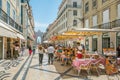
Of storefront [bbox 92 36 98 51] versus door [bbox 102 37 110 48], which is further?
storefront [bbox 92 36 98 51]

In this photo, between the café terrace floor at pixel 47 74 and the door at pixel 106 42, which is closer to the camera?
the café terrace floor at pixel 47 74

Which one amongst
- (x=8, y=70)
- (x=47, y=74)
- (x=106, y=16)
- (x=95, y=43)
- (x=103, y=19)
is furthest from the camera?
(x=95, y=43)

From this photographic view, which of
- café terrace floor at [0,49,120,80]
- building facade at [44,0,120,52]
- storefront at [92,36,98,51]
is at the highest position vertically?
building facade at [44,0,120,52]

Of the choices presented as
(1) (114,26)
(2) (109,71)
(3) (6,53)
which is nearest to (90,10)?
(1) (114,26)

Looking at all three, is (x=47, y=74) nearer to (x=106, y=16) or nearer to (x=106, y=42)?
(x=106, y=42)

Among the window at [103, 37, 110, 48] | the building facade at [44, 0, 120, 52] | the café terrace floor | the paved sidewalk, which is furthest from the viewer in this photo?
the window at [103, 37, 110, 48]

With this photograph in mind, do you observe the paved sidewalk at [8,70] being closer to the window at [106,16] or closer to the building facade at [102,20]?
the building facade at [102,20]

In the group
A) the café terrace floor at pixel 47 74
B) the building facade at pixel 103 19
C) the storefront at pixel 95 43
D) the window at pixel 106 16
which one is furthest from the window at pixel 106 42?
the café terrace floor at pixel 47 74

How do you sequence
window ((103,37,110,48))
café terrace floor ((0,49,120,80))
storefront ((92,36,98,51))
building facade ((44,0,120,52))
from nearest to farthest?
café terrace floor ((0,49,120,80)), building facade ((44,0,120,52)), window ((103,37,110,48)), storefront ((92,36,98,51))

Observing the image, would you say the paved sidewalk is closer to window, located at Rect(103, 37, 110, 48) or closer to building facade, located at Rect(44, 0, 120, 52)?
building facade, located at Rect(44, 0, 120, 52)

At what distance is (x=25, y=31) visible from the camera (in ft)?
143

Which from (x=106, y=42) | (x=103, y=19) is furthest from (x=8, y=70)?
(x=103, y=19)

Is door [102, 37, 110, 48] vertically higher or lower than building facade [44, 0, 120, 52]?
lower

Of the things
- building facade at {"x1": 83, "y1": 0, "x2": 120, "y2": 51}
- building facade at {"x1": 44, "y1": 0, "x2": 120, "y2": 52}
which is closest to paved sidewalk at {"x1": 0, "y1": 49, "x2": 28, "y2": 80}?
building facade at {"x1": 44, "y1": 0, "x2": 120, "y2": 52}
